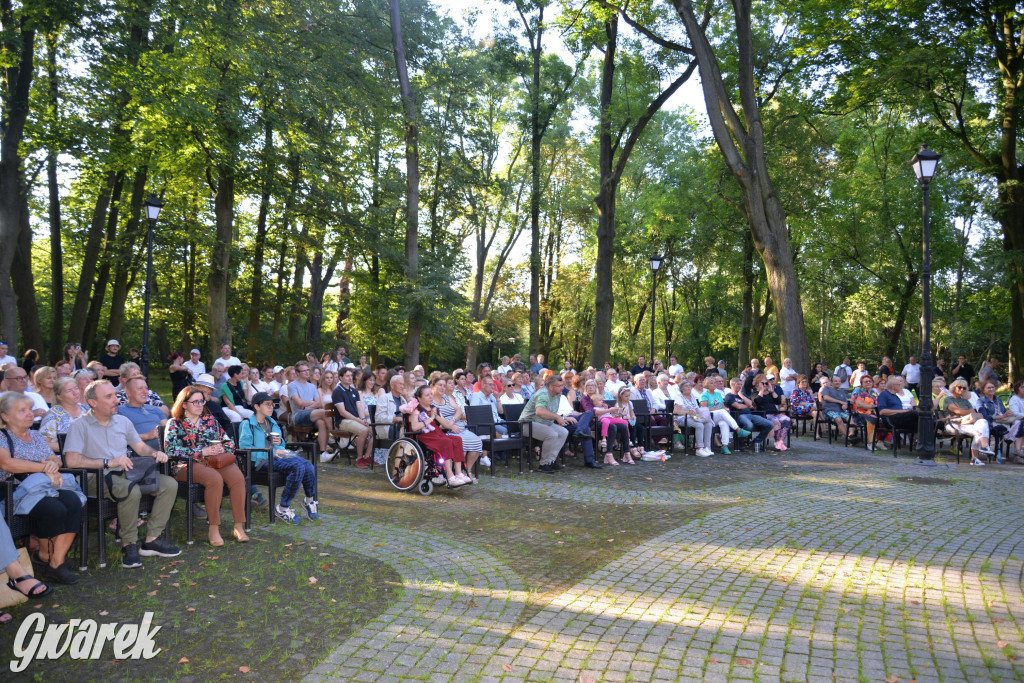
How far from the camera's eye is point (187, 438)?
6219 mm

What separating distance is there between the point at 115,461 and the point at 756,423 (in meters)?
10.9

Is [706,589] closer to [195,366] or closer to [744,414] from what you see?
[744,414]

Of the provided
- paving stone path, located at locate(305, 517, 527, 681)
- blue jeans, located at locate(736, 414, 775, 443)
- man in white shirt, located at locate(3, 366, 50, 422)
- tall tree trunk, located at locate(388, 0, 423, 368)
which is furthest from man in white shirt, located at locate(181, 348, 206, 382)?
blue jeans, located at locate(736, 414, 775, 443)

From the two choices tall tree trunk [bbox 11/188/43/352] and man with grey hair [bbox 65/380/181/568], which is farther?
tall tree trunk [bbox 11/188/43/352]

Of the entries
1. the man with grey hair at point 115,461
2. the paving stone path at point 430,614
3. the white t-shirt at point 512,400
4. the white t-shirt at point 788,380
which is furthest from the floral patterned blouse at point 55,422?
the white t-shirt at point 788,380

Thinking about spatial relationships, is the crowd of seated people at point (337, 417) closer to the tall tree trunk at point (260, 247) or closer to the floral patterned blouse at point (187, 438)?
the floral patterned blouse at point (187, 438)

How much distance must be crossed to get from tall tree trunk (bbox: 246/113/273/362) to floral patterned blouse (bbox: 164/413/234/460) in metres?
16.3

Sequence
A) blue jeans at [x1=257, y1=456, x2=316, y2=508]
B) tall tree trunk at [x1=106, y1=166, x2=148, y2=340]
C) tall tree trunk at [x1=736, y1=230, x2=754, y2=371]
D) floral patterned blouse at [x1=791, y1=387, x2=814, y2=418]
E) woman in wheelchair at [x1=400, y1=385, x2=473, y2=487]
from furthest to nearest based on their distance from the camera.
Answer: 1. tall tree trunk at [x1=736, y1=230, x2=754, y2=371]
2. tall tree trunk at [x1=106, y1=166, x2=148, y2=340]
3. floral patterned blouse at [x1=791, y1=387, x2=814, y2=418]
4. woman in wheelchair at [x1=400, y1=385, x2=473, y2=487]
5. blue jeans at [x1=257, y1=456, x2=316, y2=508]

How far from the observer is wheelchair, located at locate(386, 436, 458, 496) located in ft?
28.0

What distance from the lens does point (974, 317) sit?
25.0 m

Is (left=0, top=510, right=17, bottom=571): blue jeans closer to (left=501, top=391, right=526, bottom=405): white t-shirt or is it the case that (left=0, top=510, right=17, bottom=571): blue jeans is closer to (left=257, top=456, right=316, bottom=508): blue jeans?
(left=257, top=456, right=316, bottom=508): blue jeans

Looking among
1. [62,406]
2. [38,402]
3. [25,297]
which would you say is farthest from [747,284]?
[62,406]

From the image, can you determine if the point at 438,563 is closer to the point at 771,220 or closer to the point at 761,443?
the point at 761,443

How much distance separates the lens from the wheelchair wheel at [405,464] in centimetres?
855
